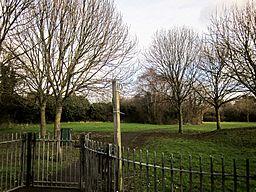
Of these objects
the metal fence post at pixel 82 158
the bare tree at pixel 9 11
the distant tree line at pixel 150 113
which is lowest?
the metal fence post at pixel 82 158

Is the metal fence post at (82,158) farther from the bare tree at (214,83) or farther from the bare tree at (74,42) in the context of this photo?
the bare tree at (214,83)

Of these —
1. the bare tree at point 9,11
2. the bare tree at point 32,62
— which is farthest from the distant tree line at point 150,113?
the bare tree at point 9,11

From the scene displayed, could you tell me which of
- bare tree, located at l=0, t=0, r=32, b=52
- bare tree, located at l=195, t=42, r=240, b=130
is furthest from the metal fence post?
bare tree, located at l=195, t=42, r=240, b=130

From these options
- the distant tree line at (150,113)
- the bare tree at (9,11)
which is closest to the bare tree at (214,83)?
the distant tree line at (150,113)

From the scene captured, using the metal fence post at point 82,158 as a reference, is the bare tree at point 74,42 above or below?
above

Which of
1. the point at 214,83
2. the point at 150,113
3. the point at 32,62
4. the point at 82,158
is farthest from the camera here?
the point at 150,113

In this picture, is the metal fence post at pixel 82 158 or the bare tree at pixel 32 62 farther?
the bare tree at pixel 32 62

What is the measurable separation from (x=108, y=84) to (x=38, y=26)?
468 centimetres

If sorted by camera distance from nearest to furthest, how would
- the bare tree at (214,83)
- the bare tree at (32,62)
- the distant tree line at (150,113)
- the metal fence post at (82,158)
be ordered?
the metal fence post at (82,158)
the bare tree at (32,62)
the bare tree at (214,83)
the distant tree line at (150,113)

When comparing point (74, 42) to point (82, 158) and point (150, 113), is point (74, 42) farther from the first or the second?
point (150, 113)

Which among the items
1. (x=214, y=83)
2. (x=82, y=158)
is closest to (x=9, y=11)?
(x=82, y=158)

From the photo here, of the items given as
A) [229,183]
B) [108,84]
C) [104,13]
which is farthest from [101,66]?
[229,183]

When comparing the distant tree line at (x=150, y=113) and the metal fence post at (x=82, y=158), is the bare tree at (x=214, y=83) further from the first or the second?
the metal fence post at (x=82, y=158)

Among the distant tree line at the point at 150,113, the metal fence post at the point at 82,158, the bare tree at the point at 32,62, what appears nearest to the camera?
the metal fence post at the point at 82,158
